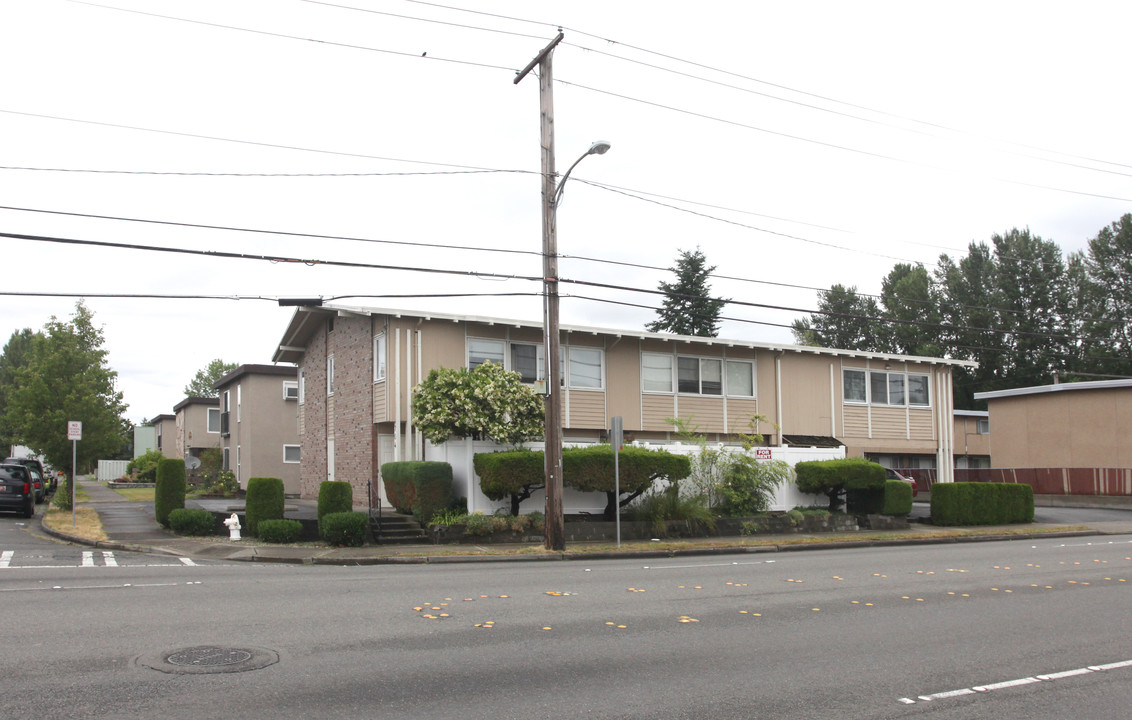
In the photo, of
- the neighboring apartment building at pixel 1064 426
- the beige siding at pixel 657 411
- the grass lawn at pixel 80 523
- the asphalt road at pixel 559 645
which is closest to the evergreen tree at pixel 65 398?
the grass lawn at pixel 80 523

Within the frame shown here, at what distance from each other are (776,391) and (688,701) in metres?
23.8

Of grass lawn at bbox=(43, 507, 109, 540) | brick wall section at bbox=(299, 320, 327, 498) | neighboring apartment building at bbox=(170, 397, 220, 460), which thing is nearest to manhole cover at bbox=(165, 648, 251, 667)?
grass lawn at bbox=(43, 507, 109, 540)

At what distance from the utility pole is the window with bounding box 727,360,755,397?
1169 cm

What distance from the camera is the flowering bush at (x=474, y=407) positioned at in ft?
67.1

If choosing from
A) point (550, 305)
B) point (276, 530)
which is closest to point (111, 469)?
Answer: point (276, 530)

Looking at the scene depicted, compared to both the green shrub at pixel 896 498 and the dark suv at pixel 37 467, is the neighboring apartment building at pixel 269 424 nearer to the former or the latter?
the dark suv at pixel 37 467

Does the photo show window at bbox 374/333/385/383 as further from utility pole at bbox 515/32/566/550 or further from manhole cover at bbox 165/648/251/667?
manhole cover at bbox 165/648/251/667

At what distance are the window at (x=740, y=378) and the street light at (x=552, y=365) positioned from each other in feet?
38.4

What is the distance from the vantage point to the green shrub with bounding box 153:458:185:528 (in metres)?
20.7

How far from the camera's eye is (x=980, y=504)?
27016 mm

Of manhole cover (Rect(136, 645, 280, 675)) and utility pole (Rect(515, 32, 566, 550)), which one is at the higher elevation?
utility pole (Rect(515, 32, 566, 550))

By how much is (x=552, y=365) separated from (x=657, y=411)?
9.77m

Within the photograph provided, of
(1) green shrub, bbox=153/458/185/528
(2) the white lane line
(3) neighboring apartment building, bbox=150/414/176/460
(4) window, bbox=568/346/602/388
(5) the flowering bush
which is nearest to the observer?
(2) the white lane line

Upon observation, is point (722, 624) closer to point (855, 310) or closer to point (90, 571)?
point (90, 571)
